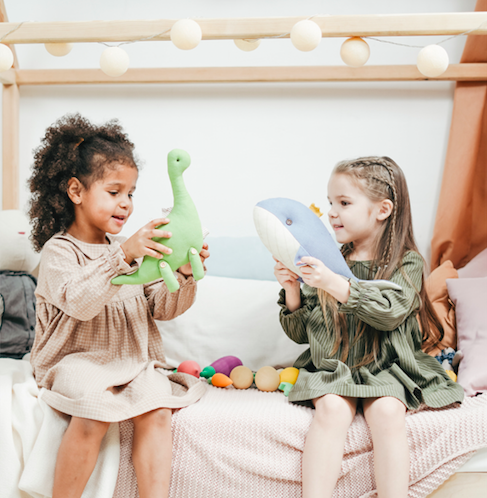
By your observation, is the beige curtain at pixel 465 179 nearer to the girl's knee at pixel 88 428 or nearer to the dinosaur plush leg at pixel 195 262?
the dinosaur plush leg at pixel 195 262

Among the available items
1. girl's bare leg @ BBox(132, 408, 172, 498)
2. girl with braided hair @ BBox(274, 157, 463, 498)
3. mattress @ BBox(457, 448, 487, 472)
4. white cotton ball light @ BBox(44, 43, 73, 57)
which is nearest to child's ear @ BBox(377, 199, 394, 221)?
girl with braided hair @ BBox(274, 157, 463, 498)

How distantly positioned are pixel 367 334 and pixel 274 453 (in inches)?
12.8

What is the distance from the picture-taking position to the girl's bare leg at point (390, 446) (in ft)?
2.81

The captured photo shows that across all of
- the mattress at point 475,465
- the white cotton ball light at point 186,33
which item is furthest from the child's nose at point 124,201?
the mattress at point 475,465

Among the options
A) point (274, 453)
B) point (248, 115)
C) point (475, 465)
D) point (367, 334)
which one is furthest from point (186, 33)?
point (475, 465)

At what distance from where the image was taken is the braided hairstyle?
1.09 meters

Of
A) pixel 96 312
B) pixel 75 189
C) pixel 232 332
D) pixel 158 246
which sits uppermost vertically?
pixel 75 189

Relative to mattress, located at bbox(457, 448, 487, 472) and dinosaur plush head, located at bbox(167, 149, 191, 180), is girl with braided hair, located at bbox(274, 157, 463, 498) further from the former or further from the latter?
dinosaur plush head, located at bbox(167, 149, 191, 180)

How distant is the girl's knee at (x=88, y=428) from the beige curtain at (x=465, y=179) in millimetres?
1077

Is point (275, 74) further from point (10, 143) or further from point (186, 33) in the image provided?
point (10, 143)

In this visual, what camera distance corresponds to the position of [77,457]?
875mm

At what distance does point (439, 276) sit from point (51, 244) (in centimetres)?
95

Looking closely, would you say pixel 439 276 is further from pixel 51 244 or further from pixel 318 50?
pixel 51 244

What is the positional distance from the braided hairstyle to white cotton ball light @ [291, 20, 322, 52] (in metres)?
0.27
